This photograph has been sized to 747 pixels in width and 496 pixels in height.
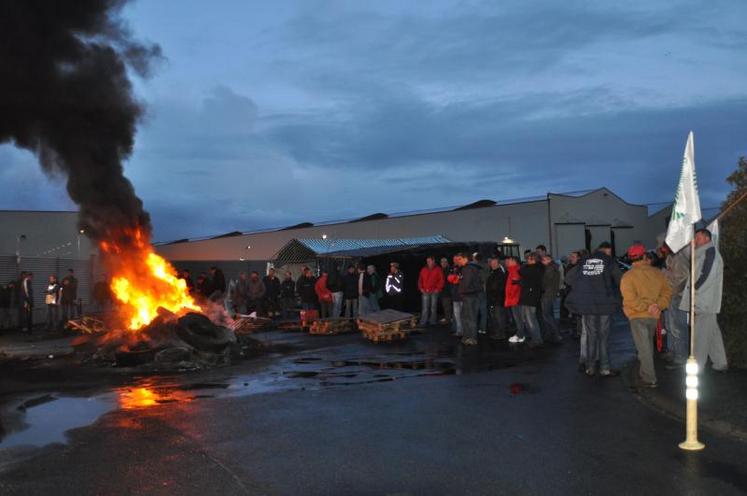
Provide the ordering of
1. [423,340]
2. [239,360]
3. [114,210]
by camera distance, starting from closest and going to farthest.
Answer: [239,360] < [423,340] < [114,210]

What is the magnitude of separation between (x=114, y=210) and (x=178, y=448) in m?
11.6

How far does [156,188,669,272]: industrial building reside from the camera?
123ft

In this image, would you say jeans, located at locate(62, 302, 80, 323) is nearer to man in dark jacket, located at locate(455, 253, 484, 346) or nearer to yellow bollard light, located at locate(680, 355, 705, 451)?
man in dark jacket, located at locate(455, 253, 484, 346)

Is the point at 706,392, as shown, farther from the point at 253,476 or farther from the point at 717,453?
the point at 253,476

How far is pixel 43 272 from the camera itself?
24.7 metres

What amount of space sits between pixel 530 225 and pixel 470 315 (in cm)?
2436

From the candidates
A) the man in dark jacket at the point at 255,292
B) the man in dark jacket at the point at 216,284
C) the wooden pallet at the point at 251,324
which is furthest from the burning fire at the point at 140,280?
the man in dark jacket at the point at 255,292

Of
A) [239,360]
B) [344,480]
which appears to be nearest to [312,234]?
[239,360]

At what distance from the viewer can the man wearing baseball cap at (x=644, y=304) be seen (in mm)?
8570

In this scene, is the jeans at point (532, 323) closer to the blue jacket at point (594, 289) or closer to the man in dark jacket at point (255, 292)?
the blue jacket at point (594, 289)

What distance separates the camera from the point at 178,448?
623 centimetres

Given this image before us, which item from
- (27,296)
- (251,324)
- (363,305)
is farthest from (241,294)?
(27,296)

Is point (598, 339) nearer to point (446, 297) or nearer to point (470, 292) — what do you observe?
point (470, 292)

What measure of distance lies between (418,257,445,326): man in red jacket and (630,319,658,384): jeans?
9.09 m
